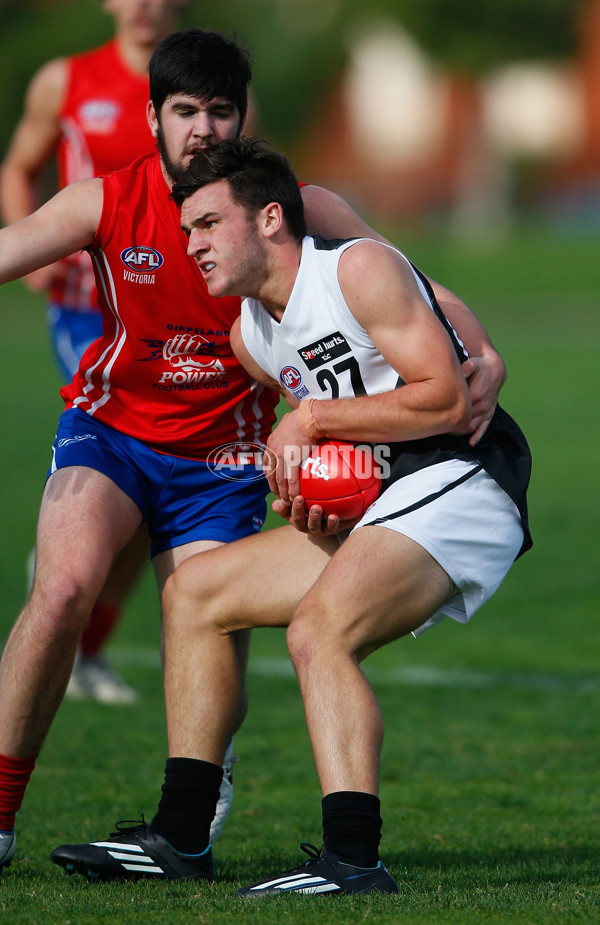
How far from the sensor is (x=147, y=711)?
22.6 feet

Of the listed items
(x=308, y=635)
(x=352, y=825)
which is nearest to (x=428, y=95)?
(x=308, y=635)

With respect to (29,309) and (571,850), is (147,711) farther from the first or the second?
(29,309)

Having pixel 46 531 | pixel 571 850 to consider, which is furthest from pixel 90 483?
pixel 571 850

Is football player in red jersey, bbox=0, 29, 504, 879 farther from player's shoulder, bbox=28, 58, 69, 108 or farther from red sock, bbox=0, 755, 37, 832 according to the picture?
player's shoulder, bbox=28, 58, 69, 108

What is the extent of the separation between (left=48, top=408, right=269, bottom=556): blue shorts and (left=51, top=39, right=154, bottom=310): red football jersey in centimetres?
246

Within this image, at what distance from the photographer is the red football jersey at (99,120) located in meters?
7.02

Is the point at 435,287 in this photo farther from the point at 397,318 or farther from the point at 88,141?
the point at 88,141

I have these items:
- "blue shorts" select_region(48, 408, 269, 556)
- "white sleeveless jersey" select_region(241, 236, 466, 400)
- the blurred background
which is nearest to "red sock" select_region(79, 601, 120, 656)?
"blue shorts" select_region(48, 408, 269, 556)

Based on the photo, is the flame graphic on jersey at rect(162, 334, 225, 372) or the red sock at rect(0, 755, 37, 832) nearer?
the red sock at rect(0, 755, 37, 832)

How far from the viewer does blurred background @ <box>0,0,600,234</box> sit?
57469 millimetres

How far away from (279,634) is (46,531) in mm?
4676

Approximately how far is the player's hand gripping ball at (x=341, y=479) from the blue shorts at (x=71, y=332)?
314 cm

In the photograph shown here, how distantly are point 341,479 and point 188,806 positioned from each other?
1.19 meters

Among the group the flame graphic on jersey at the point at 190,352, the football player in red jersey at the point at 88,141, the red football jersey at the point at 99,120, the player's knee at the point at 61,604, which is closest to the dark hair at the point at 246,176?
the flame graphic on jersey at the point at 190,352
